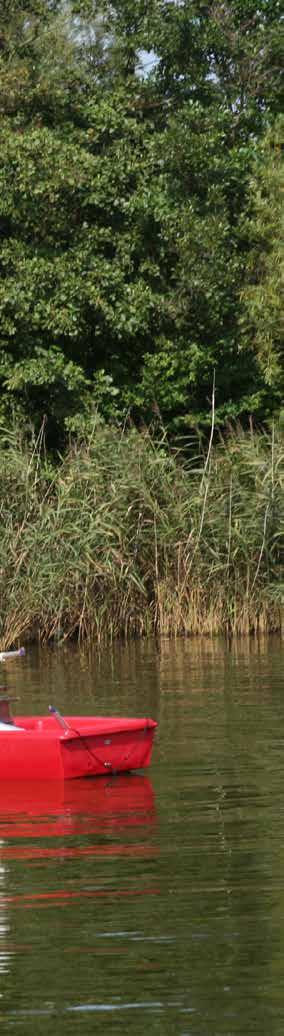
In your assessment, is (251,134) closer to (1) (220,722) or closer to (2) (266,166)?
(2) (266,166)

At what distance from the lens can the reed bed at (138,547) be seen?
1983 centimetres

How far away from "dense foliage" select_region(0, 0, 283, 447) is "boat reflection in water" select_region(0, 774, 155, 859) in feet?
41.5

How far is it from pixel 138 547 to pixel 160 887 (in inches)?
487

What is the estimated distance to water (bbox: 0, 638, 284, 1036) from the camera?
6.38 m

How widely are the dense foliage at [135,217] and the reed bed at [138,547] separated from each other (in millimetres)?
3060

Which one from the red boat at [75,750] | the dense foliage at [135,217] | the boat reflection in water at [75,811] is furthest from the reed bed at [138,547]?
the boat reflection in water at [75,811]

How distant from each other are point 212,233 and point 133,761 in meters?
14.7

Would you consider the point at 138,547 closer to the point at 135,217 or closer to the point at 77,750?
the point at 135,217

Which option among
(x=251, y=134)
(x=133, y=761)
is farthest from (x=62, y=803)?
(x=251, y=134)

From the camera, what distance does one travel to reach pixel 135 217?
82.4 ft

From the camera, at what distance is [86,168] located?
2459cm

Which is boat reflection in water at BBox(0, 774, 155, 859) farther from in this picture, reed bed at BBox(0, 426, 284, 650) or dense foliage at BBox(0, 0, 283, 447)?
dense foliage at BBox(0, 0, 283, 447)

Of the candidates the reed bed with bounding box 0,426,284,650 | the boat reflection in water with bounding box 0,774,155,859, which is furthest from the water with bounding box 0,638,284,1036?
the reed bed with bounding box 0,426,284,650

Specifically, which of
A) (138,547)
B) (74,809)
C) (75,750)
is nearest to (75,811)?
(74,809)
